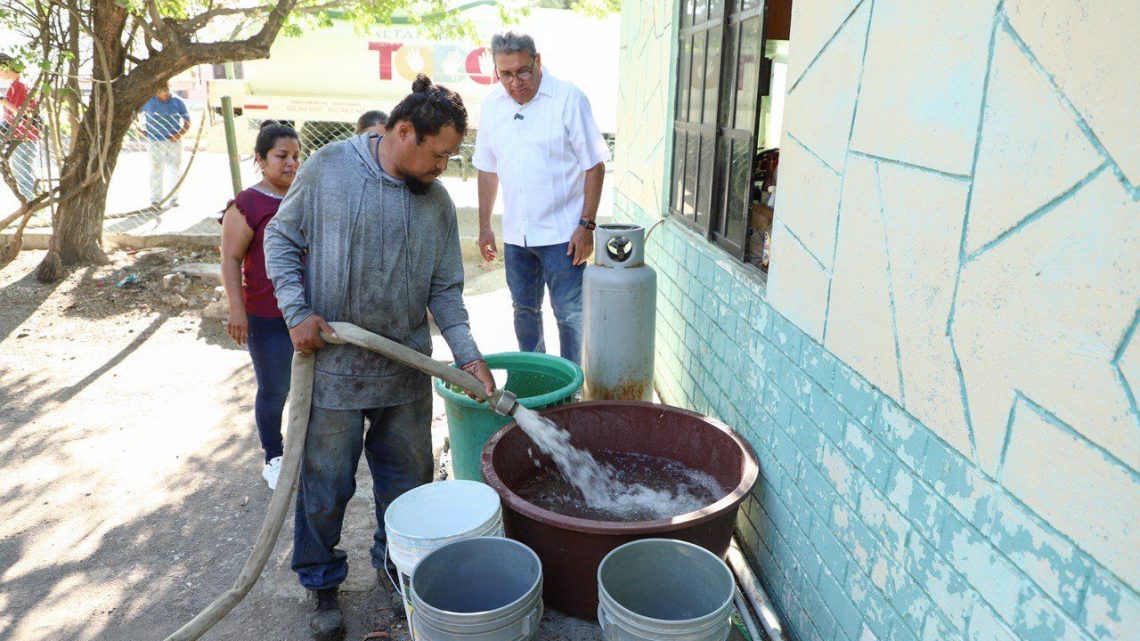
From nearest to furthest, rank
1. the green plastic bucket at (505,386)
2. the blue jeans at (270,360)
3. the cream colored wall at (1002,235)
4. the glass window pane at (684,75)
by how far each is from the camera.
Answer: the cream colored wall at (1002,235), the green plastic bucket at (505,386), the blue jeans at (270,360), the glass window pane at (684,75)

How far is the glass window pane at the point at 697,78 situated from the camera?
12.0 ft

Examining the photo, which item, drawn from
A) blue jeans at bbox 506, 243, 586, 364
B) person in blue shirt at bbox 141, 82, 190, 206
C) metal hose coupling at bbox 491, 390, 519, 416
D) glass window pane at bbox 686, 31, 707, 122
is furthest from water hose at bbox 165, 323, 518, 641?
person in blue shirt at bbox 141, 82, 190, 206

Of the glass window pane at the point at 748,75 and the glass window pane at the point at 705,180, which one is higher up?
the glass window pane at the point at 748,75

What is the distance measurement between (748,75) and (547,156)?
1253 millimetres

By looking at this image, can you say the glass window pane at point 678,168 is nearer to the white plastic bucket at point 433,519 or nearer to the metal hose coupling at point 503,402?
the metal hose coupling at point 503,402

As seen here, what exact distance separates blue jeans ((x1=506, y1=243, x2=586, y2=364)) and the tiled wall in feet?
4.99

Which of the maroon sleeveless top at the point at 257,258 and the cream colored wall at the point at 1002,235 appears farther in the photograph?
the maroon sleeveless top at the point at 257,258

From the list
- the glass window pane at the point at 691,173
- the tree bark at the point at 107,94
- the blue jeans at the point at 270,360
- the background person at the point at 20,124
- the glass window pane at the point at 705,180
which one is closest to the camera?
the blue jeans at the point at 270,360

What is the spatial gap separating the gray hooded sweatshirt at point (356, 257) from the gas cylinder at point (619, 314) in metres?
1.07

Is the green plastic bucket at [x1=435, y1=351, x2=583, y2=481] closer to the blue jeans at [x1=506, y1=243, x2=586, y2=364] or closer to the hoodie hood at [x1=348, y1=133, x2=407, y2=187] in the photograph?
the blue jeans at [x1=506, y1=243, x2=586, y2=364]

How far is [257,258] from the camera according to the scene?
11.1ft

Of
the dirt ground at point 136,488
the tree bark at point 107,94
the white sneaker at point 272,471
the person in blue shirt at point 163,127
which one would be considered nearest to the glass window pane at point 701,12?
the dirt ground at point 136,488

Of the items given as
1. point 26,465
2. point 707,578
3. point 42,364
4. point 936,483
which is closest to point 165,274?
point 42,364

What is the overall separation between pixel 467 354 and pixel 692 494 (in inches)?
43.4
